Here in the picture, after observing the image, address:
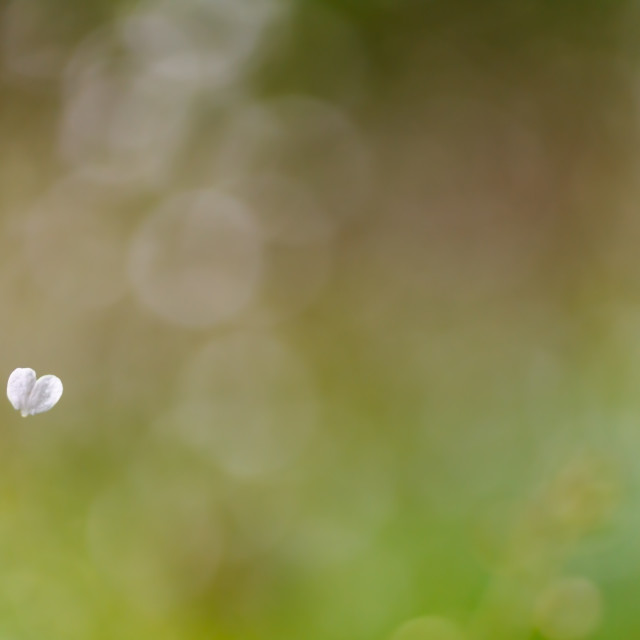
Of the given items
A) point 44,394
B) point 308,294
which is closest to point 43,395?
point 44,394

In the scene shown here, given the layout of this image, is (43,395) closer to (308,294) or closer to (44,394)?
(44,394)

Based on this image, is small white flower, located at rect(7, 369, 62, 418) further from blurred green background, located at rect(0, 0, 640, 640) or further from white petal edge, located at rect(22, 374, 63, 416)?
blurred green background, located at rect(0, 0, 640, 640)

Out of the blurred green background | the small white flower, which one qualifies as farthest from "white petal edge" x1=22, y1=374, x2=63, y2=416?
the blurred green background

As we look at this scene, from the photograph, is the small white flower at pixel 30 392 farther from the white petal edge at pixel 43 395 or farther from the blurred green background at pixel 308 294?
the blurred green background at pixel 308 294

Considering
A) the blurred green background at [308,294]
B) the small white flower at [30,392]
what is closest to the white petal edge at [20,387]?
the small white flower at [30,392]

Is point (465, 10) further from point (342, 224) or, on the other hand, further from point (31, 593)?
point (31, 593)
